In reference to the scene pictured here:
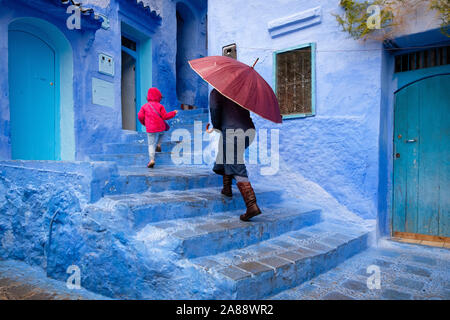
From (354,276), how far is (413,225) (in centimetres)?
176

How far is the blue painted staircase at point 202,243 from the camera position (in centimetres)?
230

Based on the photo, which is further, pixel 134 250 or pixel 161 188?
pixel 161 188

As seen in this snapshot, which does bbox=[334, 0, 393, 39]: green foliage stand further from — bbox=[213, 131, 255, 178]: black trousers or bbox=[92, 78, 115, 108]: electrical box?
bbox=[92, 78, 115, 108]: electrical box

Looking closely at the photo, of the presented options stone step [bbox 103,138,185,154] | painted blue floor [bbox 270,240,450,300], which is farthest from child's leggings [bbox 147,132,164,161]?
painted blue floor [bbox 270,240,450,300]

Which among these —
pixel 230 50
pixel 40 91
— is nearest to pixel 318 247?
pixel 230 50

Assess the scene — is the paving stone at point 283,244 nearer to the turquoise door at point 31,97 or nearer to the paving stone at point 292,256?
the paving stone at point 292,256

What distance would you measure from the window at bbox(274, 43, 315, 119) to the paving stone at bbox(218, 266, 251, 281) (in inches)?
117

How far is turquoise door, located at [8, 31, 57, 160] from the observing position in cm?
499

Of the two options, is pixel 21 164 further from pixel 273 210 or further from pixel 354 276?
pixel 354 276

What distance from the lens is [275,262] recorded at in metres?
2.56

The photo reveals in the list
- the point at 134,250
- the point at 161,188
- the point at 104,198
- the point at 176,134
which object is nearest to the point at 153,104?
the point at 176,134

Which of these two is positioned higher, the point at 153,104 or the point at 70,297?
the point at 153,104

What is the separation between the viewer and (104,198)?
9.66 feet

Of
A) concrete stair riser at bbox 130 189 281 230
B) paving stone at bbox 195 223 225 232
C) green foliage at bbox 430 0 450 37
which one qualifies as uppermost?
green foliage at bbox 430 0 450 37
